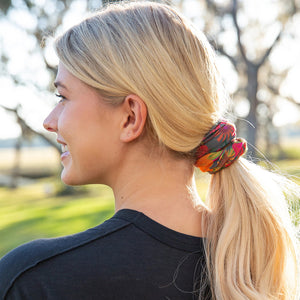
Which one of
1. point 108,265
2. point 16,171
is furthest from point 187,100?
point 16,171

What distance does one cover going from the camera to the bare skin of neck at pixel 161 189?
51.2 inches

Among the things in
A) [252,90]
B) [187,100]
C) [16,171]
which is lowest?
[16,171]

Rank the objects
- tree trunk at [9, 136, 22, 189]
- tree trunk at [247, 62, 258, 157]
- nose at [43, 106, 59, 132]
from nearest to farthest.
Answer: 1. nose at [43, 106, 59, 132]
2. tree trunk at [247, 62, 258, 157]
3. tree trunk at [9, 136, 22, 189]

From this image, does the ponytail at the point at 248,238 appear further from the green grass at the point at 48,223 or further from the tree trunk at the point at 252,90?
the tree trunk at the point at 252,90

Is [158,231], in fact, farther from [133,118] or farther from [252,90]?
[252,90]

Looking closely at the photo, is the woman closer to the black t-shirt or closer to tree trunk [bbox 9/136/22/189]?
the black t-shirt

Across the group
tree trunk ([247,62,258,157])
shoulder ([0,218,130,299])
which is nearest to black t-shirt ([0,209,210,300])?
shoulder ([0,218,130,299])

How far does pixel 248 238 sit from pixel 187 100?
45 cm

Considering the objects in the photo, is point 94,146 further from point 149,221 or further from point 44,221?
point 44,221

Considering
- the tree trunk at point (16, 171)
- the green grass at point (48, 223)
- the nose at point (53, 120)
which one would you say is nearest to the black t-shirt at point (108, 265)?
the nose at point (53, 120)

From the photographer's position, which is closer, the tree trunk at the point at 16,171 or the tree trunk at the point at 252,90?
the tree trunk at the point at 252,90

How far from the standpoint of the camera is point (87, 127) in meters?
1.38

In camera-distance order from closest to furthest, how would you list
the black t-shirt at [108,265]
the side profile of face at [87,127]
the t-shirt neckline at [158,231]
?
1. the black t-shirt at [108,265]
2. the t-shirt neckline at [158,231]
3. the side profile of face at [87,127]

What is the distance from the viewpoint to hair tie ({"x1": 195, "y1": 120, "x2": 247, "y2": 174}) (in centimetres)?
142
